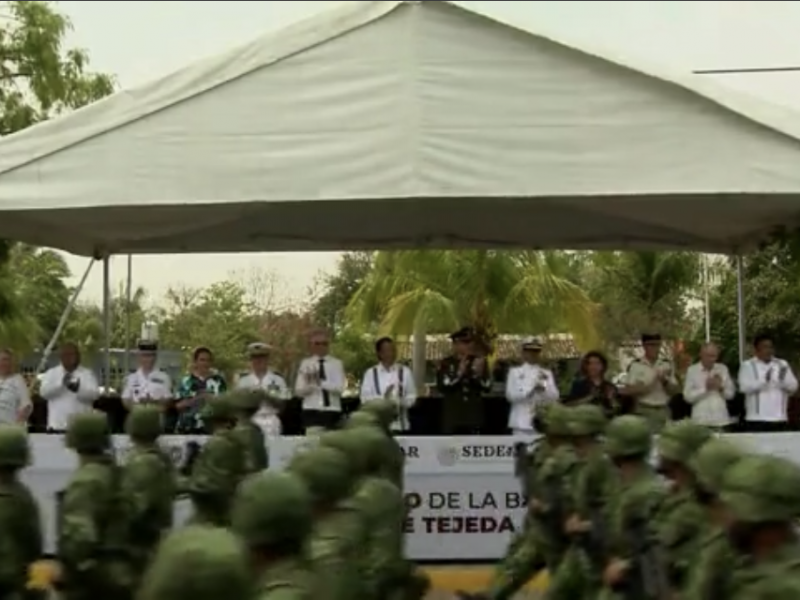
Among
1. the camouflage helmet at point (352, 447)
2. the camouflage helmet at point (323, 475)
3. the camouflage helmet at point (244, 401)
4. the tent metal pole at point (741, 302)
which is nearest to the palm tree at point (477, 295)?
the tent metal pole at point (741, 302)

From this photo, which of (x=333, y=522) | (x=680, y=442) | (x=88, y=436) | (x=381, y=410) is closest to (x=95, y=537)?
(x=88, y=436)

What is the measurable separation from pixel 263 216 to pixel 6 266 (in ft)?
25.6

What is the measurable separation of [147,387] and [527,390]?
3410mm

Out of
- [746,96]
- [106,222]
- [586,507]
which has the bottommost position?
[586,507]

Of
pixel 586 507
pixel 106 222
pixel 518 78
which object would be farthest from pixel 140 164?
pixel 586 507

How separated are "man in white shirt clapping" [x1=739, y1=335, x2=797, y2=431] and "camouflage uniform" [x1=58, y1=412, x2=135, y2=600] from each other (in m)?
7.70

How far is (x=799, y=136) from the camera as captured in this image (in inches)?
458

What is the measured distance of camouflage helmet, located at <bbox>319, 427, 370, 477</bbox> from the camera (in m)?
6.57

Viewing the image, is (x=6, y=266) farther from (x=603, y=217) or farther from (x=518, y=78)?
(x=518, y=78)

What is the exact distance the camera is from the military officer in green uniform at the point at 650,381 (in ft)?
43.6

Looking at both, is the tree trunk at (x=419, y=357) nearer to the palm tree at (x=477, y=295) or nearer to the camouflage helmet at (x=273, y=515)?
the palm tree at (x=477, y=295)

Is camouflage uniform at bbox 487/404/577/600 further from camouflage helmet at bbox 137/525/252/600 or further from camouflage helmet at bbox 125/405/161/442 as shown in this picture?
camouflage helmet at bbox 137/525/252/600

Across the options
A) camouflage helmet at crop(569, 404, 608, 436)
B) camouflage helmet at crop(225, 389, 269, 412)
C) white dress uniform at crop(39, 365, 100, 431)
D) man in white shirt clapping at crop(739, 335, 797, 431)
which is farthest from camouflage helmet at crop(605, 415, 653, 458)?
white dress uniform at crop(39, 365, 100, 431)

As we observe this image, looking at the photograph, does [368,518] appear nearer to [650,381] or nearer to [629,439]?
[629,439]
